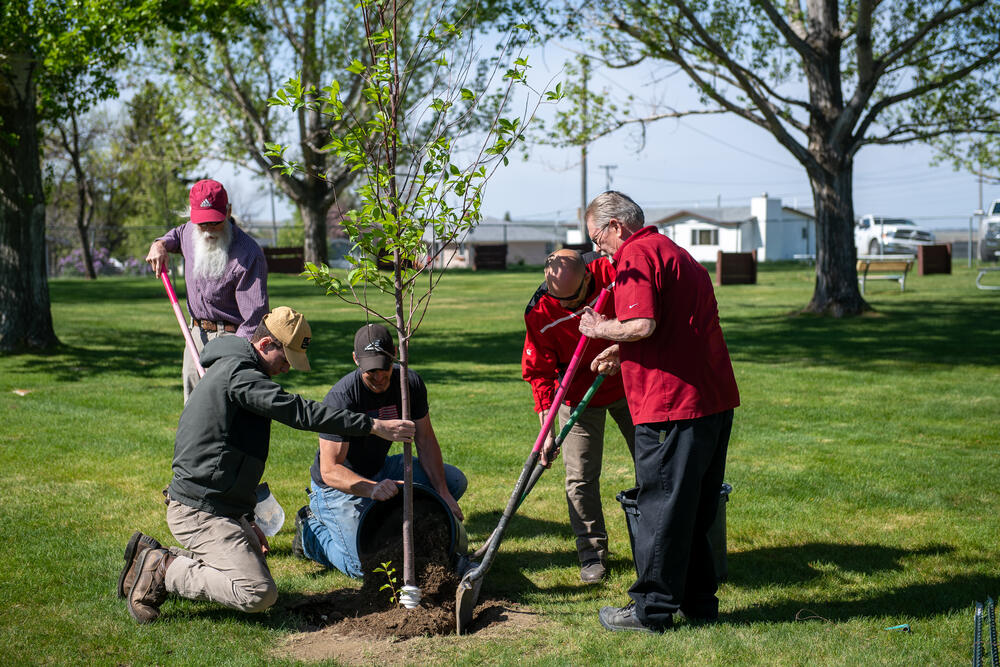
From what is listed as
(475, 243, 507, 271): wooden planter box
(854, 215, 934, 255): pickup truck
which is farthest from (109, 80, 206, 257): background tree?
(854, 215, 934, 255): pickup truck

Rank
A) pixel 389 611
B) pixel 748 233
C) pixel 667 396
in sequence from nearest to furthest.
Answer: pixel 667 396
pixel 389 611
pixel 748 233

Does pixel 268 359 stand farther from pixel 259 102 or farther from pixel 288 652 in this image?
pixel 259 102

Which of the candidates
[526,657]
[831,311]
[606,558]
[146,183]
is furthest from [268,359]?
[146,183]

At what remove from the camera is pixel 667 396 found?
13.4ft

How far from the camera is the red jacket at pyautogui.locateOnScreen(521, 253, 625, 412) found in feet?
16.3

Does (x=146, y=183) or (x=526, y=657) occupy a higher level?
(x=146, y=183)

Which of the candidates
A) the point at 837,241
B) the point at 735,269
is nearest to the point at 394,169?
the point at 837,241

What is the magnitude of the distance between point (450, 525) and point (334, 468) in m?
0.69

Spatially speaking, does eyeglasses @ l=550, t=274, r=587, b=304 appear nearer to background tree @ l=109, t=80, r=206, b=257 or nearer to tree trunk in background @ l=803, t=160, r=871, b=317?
tree trunk in background @ l=803, t=160, r=871, b=317

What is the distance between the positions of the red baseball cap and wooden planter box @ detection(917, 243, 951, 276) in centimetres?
2912

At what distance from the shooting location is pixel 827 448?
7.95 m

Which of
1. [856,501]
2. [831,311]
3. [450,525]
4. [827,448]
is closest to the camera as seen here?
[450,525]

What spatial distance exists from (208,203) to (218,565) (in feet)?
7.08

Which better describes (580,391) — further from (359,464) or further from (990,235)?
(990,235)
